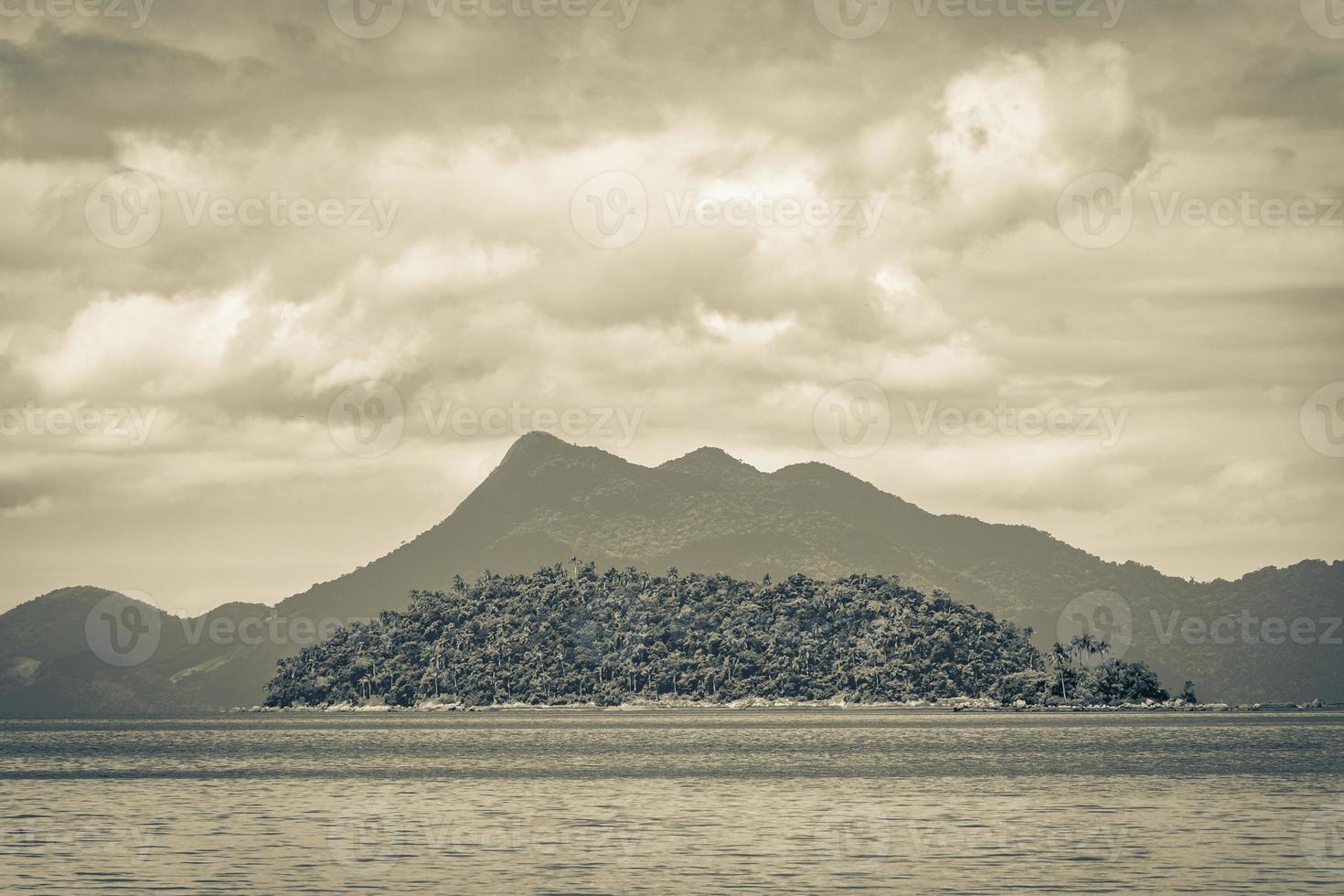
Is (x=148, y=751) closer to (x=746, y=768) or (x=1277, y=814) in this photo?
(x=746, y=768)

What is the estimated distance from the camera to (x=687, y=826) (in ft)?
249

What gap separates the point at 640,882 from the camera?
55.5m

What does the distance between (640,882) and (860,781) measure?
56.1m

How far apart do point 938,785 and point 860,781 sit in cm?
677

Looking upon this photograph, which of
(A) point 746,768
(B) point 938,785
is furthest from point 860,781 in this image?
(A) point 746,768

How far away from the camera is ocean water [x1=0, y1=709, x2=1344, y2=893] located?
56.2 metres

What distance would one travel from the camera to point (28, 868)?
5988 centimetres

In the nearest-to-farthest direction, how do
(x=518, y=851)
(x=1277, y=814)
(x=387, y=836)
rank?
(x=518, y=851) < (x=387, y=836) < (x=1277, y=814)

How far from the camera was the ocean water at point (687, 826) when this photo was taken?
5619 centimetres

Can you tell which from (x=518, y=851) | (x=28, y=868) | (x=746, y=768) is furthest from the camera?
(x=746, y=768)

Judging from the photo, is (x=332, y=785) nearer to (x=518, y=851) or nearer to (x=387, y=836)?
(x=387, y=836)

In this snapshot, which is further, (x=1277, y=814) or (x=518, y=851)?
(x=1277, y=814)

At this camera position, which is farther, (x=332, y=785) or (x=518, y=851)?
(x=332, y=785)

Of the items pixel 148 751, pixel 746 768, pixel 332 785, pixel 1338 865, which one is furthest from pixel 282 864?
pixel 148 751
